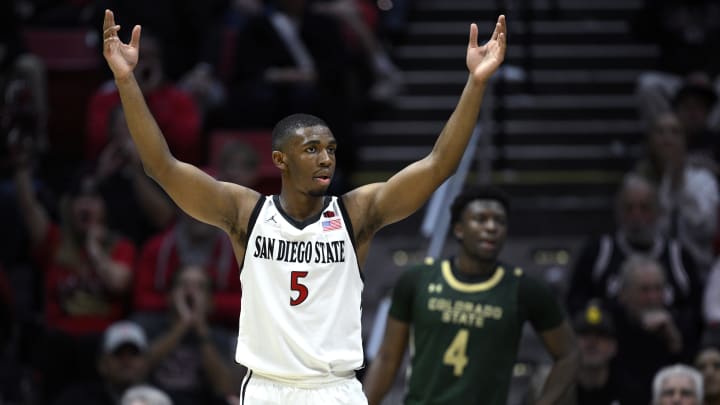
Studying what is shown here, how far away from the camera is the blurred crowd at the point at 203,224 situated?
9523 millimetres

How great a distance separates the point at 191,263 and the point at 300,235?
14.9 feet

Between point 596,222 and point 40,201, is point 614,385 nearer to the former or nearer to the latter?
point 596,222

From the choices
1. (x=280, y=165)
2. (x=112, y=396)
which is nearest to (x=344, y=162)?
(x=112, y=396)

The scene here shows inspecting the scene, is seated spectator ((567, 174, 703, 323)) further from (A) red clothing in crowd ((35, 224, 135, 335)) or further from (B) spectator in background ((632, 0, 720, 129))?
(A) red clothing in crowd ((35, 224, 135, 335))

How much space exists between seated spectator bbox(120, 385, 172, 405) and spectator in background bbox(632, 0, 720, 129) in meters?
5.05

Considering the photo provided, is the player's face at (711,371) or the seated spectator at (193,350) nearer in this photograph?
the player's face at (711,371)

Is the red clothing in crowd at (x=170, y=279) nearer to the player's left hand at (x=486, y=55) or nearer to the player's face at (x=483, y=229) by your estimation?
the player's face at (x=483, y=229)

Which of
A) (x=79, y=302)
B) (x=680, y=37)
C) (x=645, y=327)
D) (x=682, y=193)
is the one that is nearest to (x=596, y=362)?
(x=645, y=327)

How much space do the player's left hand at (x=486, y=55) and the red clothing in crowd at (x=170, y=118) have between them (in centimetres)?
528

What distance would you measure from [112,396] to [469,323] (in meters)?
3.27

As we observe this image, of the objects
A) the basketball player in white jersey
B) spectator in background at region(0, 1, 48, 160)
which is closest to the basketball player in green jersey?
the basketball player in white jersey

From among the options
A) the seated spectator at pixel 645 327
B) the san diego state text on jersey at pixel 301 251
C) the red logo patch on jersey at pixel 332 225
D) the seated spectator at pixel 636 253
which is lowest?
the seated spectator at pixel 645 327

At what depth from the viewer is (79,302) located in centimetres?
1019

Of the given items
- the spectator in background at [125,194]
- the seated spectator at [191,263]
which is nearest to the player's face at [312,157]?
the seated spectator at [191,263]
